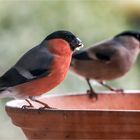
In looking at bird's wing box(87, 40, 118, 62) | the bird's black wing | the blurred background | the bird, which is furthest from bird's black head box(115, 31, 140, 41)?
the bird

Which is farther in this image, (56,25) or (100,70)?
(56,25)

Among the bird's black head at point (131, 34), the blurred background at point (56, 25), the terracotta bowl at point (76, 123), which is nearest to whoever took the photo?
the terracotta bowl at point (76, 123)

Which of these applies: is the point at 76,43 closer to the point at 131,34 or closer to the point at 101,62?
the point at 101,62

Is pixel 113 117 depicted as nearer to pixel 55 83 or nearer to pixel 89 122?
pixel 89 122

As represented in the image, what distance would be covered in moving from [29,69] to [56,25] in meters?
Answer: 1.70

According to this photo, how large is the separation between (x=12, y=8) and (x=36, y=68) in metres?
1.76

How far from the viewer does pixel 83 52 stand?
2.75 meters

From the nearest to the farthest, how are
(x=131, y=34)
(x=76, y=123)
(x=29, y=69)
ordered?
(x=76, y=123)
(x=29, y=69)
(x=131, y=34)

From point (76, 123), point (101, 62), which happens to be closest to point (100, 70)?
point (101, 62)

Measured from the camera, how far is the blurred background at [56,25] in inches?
126

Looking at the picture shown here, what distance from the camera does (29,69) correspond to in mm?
1786

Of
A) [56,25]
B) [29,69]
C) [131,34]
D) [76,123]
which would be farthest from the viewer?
[56,25]

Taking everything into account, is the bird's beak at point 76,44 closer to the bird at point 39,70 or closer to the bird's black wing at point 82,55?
the bird at point 39,70

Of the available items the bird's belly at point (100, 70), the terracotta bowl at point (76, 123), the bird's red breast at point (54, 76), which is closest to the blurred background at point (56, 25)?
the bird's belly at point (100, 70)
